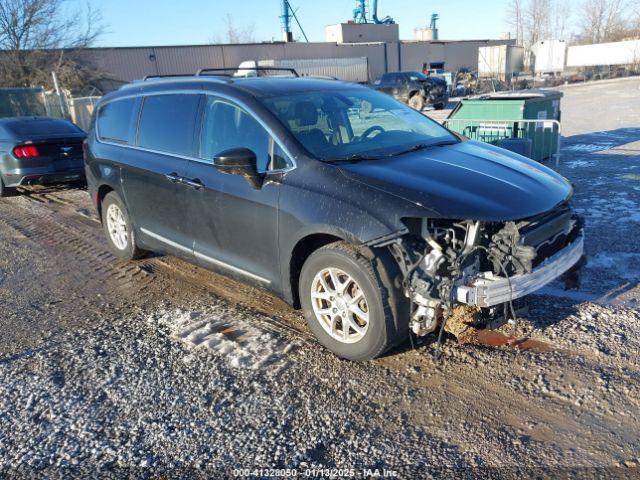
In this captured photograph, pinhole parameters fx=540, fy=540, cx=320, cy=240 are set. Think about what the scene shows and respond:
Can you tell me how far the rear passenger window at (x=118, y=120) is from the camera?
5.43 meters

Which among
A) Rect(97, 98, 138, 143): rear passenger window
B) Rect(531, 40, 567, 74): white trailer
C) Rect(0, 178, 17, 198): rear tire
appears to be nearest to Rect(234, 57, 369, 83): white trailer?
Rect(531, 40, 567, 74): white trailer

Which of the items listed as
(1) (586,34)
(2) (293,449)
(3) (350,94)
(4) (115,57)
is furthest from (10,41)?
(1) (586,34)

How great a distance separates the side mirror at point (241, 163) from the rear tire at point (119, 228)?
218 cm

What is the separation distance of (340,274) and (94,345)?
203 cm

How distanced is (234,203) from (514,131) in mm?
7054

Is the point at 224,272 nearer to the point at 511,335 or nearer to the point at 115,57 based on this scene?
the point at 511,335

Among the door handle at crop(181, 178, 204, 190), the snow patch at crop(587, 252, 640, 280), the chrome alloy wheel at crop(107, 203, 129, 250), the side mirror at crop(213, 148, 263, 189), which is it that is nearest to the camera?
the side mirror at crop(213, 148, 263, 189)

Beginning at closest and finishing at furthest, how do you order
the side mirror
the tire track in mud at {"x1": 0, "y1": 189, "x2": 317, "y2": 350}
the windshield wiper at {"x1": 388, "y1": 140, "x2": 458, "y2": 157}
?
the side mirror, the windshield wiper at {"x1": 388, "y1": 140, "x2": 458, "y2": 157}, the tire track in mud at {"x1": 0, "y1": 189, "x2": 317, "y2": 350}

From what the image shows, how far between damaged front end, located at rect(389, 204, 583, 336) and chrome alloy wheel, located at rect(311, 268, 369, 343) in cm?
34

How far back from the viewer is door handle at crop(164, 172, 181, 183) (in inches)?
182

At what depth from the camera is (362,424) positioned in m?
3.07

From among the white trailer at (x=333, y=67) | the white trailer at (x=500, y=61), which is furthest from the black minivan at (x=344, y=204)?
the white trailer at (x=500, y=61)

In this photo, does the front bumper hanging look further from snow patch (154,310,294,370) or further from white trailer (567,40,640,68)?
white trailer (567,40,640,68)

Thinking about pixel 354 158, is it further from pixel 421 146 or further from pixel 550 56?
pixel 550 56
